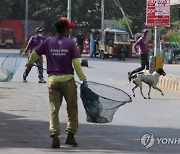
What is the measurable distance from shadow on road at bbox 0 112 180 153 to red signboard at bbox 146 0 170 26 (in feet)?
42.6

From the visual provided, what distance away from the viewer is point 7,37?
6944cm

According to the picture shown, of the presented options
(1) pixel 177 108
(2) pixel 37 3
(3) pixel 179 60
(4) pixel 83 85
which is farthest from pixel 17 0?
(4) pixel 83 85

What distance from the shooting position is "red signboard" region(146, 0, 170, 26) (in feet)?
83.6

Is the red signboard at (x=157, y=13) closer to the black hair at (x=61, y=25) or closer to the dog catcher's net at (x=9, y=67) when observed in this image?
the dog catcher's net at (x=9, y=67)

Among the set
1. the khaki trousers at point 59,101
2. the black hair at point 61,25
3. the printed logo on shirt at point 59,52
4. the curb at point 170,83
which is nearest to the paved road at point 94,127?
the khaki trousers at point 59,101

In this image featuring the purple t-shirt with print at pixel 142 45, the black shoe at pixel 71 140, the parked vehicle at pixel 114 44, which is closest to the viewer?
the black shoe at pixel 71 140

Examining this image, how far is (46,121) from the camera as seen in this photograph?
43.0ft

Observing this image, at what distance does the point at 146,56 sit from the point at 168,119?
983cm

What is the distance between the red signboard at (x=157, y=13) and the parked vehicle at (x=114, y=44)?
17252 mm

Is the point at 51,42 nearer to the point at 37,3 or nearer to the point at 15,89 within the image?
the point at 15,89

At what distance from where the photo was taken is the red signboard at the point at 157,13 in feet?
83.6

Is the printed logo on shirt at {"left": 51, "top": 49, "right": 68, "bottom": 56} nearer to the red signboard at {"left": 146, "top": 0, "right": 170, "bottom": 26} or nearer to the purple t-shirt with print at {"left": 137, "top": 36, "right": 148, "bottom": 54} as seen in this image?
the purple t-shirt with print at {"left": 137, "top": 36, "right": 148, "bottom": 54}

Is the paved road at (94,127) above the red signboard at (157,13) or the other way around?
the other way around

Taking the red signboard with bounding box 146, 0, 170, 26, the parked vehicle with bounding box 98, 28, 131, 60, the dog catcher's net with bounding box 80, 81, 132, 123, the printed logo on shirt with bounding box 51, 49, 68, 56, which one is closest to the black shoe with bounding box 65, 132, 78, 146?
the dog catcher's net with bounding box 80, 81, 132, 123
